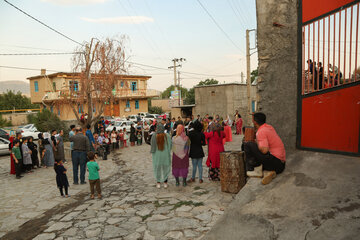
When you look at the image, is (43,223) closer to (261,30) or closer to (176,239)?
(176,239)

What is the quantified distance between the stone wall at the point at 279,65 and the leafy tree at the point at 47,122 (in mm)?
18743

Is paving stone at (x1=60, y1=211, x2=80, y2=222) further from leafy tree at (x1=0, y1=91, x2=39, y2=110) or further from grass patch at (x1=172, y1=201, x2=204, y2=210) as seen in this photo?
leafy tree at (x1=0, y1=91, x2=39, y2=110)

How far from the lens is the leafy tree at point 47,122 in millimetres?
20641

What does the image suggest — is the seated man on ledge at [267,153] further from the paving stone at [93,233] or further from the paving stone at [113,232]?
the paving stone at [93,233]

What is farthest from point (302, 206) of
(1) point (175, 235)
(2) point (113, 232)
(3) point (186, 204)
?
(2) point (113, 232)

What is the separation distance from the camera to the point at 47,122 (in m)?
20.8

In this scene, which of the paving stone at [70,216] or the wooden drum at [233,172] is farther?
the wooden drum at [233,172]

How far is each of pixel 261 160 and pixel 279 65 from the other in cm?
240

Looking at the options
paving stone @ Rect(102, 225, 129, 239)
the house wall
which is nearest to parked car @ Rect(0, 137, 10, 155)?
paving stone @ Rect(102, 225, 129, 239)

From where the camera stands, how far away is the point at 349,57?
4676mm

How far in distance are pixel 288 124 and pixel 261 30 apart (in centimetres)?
224

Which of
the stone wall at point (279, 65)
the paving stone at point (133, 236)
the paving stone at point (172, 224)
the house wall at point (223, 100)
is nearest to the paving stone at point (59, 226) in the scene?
the paving stone at point (133, 236)

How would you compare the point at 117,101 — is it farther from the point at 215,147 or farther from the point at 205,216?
the point at 205,216

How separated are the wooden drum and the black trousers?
1275 millimetres
